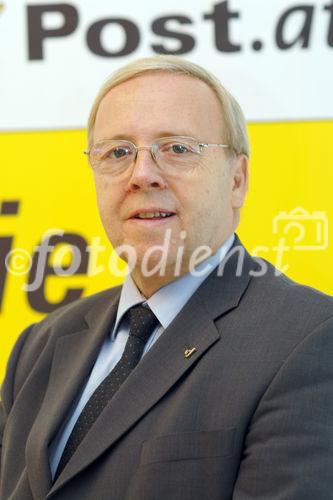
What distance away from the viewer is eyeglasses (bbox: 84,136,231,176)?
1669 mm

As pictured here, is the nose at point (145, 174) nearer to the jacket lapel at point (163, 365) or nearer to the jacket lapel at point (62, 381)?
the jacket lapel at point (163, 365)

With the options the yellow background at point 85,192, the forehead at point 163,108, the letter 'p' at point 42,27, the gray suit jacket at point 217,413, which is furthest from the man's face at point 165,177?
the letter 'p' at point 42,27

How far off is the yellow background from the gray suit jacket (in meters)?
0.34

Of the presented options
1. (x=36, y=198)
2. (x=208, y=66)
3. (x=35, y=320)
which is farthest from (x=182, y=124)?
(x=35, y=320)

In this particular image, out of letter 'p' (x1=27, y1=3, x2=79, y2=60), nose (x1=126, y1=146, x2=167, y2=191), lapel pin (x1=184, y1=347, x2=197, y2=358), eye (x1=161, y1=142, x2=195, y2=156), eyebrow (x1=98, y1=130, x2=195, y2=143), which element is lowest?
lapel pin (x1=184, y1=347, x2=197, y2=358)

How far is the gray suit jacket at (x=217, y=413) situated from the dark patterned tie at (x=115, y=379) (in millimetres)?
54

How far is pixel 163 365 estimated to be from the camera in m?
1.55

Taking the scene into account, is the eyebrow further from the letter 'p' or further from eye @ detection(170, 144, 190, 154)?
the letter 'p'

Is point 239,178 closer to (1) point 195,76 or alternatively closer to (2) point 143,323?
(1) point 195,76

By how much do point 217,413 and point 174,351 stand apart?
185mm

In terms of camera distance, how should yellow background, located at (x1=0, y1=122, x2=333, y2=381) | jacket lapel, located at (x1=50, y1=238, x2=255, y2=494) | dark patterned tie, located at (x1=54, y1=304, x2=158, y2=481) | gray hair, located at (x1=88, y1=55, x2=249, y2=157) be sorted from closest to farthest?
jacket lapel, located at (x1=50, y1=238, x2=255, y2=494) < dark patterned tie, located at (x1=54, y1=304, x2=158, y2=481) < gray hair, located at (x1=88, y1=55, x2=249, y2=157) < yellow background, located at (x1=0, y1=122, x2=333, y2=381)

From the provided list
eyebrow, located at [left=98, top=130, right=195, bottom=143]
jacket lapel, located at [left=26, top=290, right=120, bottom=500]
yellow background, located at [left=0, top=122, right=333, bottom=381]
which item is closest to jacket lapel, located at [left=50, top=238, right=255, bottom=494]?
jacket lapel, located at [left=26, top=290, right=120, bottom=500]

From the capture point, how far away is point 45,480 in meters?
1.59

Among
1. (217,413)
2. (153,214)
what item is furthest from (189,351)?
(153,214)
